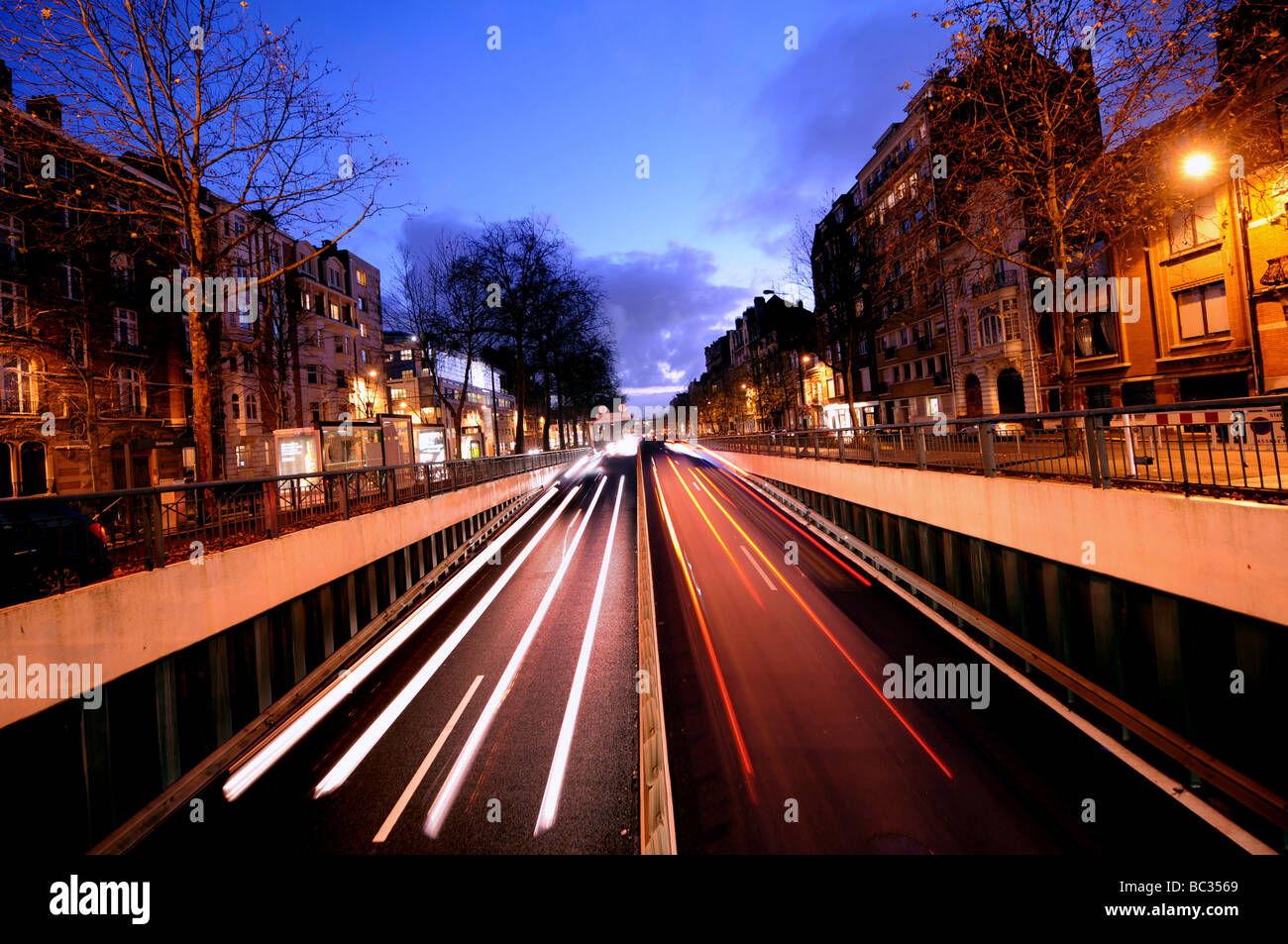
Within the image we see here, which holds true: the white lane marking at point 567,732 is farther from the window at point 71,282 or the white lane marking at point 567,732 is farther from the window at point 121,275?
the window at point 121,275

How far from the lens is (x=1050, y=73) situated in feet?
40.2

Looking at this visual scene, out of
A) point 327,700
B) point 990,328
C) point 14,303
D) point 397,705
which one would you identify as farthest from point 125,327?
point 990,328

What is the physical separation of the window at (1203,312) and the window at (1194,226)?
189 cm

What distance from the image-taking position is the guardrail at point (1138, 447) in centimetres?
573

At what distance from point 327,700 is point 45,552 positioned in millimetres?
4453

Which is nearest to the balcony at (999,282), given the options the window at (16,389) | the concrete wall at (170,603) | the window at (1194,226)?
the window at (1194,226)

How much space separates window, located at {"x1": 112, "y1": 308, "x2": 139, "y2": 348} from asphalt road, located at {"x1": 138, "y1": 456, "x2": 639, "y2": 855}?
1104 inches

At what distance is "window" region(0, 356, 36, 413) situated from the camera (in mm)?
20766

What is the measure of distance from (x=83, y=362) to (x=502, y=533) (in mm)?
21285

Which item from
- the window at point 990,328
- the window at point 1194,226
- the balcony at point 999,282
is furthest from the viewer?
the window at point 990,328

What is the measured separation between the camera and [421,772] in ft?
21.9

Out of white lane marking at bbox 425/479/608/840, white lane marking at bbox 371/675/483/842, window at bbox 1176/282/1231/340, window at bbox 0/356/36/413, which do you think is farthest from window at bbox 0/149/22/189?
window at bbox 1176/282/1231/340

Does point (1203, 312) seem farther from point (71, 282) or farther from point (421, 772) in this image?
point (71, 282)
